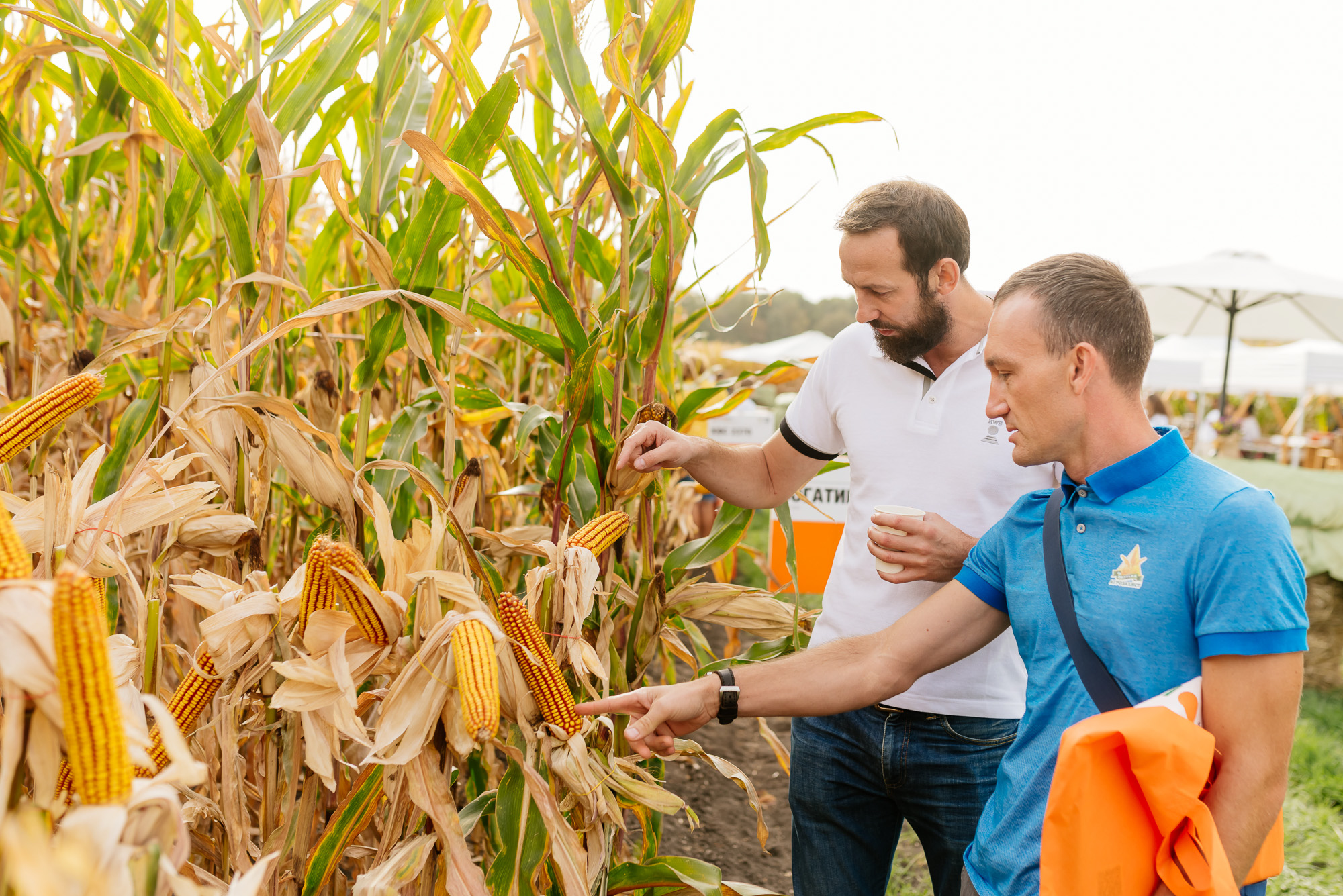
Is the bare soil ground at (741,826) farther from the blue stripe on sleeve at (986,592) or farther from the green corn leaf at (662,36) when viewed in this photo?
the green corn leaf at (662,36)

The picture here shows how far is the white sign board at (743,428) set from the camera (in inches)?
199

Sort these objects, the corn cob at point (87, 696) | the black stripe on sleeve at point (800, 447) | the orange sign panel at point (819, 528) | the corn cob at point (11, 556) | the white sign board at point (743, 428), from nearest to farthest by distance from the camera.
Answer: the corn cob at point (87, 696) < the corn cob at point (11, 556) < the black stripe on sleeve at point (800, 447) < the orange sign panel at point (819, 528) < the white sign board at point (743, 428)

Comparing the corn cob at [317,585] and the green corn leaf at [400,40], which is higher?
the green corn leaf at [400,40]

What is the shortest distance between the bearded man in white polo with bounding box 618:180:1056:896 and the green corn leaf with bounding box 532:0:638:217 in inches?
22.0

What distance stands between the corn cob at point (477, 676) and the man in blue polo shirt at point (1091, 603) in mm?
438

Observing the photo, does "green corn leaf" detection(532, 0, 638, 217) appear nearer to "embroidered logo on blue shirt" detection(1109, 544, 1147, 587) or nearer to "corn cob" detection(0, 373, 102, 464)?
"corn cob" detection(0, 373, 102, 464)

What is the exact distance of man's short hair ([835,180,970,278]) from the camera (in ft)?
6.14

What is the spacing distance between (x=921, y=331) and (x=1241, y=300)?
921 cm

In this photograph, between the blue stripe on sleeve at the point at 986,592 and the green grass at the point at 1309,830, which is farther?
the green grass at the point at 1309,830

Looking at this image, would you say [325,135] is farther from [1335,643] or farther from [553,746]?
[1335,643]

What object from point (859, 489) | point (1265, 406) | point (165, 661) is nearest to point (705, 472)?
point (859, 489)

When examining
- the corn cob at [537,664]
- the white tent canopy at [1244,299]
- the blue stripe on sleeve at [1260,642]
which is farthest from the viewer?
the white tent canopy at [1244,299]

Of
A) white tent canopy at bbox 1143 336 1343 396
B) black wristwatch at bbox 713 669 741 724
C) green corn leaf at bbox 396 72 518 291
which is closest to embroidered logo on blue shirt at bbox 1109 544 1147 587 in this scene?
black wristwatch at bbox 713 669 741 724

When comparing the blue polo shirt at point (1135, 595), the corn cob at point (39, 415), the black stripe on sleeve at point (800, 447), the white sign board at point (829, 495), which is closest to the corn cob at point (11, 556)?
the corn cob at point (39, 415)
